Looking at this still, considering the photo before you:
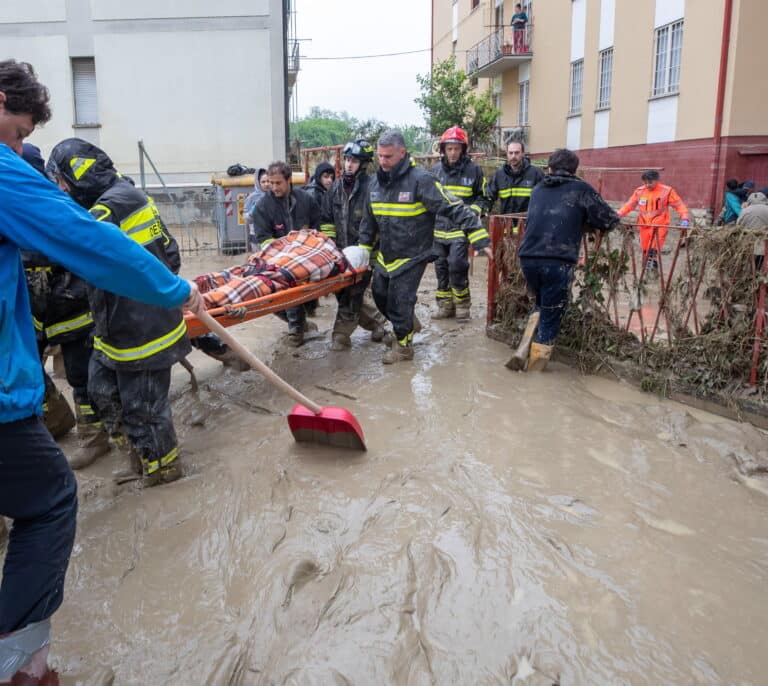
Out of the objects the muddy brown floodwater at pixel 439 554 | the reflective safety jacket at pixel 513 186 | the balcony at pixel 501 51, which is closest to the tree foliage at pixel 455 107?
the balcony at pixel 501 51

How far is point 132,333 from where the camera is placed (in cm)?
315

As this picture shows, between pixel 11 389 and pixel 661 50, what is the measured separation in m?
14.7

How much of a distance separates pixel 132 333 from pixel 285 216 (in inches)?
122

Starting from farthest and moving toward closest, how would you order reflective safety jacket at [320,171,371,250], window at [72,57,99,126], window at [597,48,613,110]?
window at [597,48,613,110] < window at [72,57,99,126] < reflective safety jacket at [320,171,371,250]

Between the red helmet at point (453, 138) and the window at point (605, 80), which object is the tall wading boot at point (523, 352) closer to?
the red helmet at point (453, 138)

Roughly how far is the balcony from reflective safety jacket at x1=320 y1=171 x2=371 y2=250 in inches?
630

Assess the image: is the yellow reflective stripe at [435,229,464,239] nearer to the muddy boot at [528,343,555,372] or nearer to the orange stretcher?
the orange stretcher

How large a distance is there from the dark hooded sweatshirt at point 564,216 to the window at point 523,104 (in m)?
17.1

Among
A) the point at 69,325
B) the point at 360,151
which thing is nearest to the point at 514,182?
the point at 360,151

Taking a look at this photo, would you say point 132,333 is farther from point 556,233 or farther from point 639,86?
point 639,86

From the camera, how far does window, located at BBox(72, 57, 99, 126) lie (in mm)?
15555

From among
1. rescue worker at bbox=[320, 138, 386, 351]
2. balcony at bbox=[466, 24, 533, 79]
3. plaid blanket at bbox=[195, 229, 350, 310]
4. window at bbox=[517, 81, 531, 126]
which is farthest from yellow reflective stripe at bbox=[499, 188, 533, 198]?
window at bbox=[517, 81, 531, 126]

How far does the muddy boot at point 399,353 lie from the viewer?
540cm

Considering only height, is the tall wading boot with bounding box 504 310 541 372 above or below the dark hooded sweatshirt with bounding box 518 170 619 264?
below
